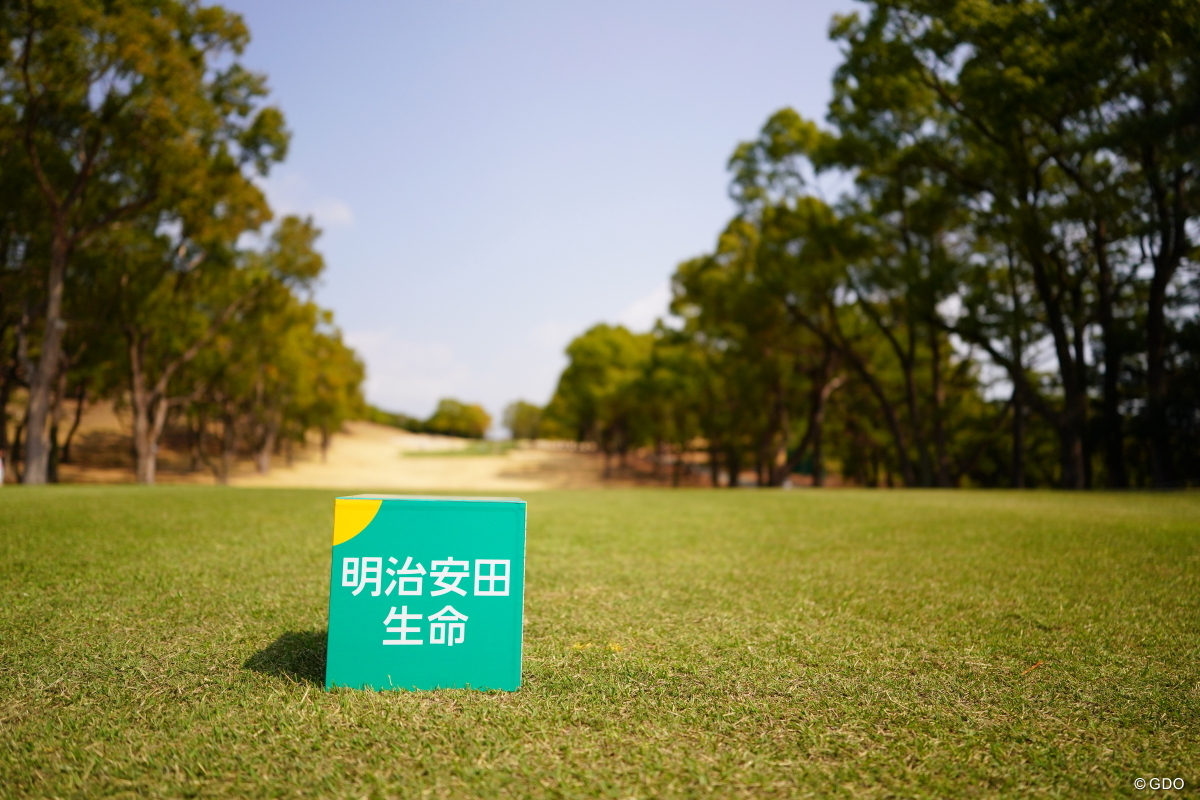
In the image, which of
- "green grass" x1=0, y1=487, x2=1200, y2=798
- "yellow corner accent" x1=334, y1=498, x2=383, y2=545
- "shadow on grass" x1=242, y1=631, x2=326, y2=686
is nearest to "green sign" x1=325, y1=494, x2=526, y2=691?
"yellow corner accent" x1=334, y1=498, x2=383, y2=545

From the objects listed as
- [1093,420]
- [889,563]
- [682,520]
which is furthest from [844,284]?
[889,563]

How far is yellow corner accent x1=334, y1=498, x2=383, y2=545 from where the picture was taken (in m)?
2.66

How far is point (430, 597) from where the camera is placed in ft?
8.92

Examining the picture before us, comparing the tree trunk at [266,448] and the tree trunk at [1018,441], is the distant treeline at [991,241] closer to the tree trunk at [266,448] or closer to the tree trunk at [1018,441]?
the tree trunk at [1018,441]

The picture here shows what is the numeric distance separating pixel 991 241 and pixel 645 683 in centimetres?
2120

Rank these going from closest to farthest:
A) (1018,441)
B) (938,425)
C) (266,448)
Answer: (1018,441) → (938,425) → (266,448)

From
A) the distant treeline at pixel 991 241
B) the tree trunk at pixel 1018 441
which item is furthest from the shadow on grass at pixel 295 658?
the tree trunk at pixel 1018 441

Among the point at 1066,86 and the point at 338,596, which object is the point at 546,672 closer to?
the point at 338,596

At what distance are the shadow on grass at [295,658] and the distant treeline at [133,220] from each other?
1661cm

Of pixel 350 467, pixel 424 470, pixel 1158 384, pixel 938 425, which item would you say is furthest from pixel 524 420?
pixel 1158 384

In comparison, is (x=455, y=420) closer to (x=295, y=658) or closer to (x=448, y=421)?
(x=448, y=421)

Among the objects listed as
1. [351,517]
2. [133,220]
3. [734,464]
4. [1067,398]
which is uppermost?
[133,220]

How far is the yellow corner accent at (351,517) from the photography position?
105 inches

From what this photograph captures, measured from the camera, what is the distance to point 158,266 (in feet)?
67.3
